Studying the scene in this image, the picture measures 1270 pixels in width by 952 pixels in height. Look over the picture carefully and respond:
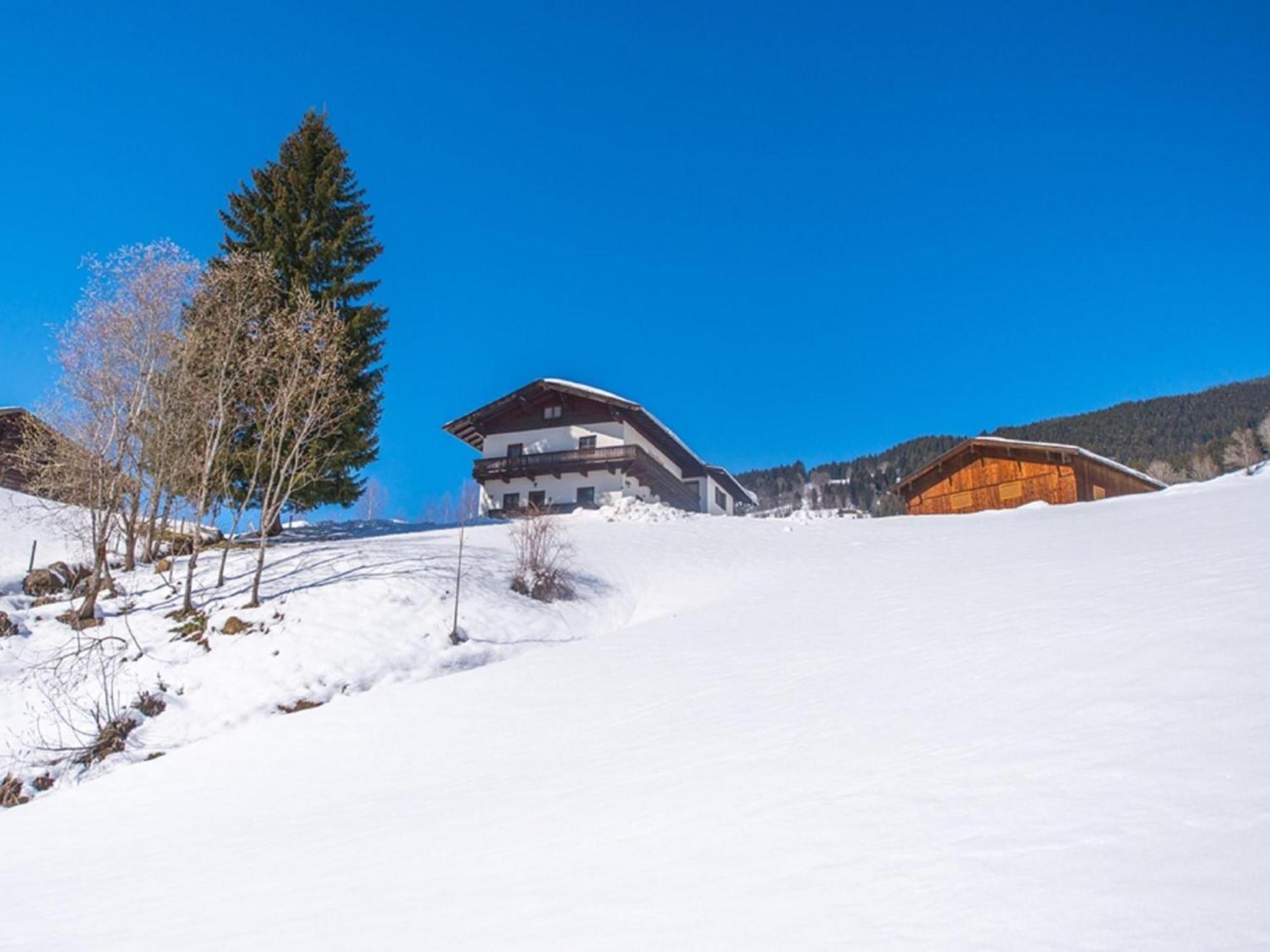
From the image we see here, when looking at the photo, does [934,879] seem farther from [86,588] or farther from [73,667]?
[86,588]

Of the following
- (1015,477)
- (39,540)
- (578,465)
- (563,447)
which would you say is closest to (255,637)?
(39,540)

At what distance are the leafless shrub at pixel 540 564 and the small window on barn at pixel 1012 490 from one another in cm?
2441

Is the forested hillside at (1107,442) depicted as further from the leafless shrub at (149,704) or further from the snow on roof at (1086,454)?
the leafless shrub at (149,704)

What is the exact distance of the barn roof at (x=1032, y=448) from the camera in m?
35.2

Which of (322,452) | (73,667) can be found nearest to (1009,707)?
(73,667)

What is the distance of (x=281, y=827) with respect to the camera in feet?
26.4

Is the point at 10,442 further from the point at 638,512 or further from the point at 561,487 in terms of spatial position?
the point at 638,512

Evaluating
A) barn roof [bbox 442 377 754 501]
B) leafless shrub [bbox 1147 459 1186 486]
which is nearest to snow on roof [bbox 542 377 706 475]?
barn roof [bbox 442 377 754 501]

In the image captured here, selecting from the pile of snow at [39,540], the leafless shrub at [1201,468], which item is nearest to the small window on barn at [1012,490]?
the pile of snow at [39,540]

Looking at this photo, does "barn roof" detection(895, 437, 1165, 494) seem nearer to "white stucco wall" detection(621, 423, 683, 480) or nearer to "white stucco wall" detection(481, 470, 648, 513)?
"white stucco wall" detection(621, 423, 683, 480)

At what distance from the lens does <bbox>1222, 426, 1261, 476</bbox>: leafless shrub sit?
2876 inches

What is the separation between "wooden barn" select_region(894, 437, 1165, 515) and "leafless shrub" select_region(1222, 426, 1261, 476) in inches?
1911

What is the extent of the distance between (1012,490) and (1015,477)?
0.64 meters

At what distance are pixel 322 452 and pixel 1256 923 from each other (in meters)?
24.0
